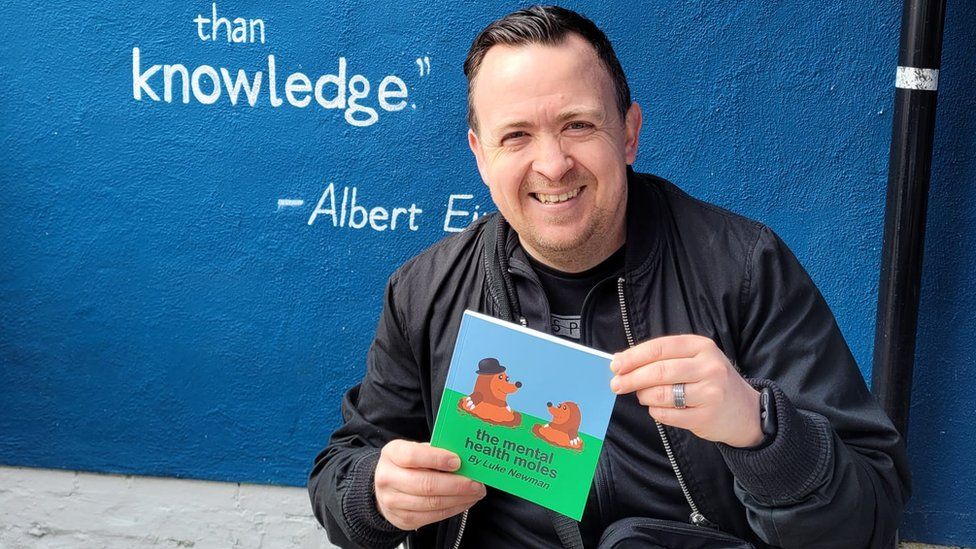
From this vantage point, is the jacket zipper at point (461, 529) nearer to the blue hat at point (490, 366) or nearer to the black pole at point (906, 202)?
the blue hat at point (490, 366)

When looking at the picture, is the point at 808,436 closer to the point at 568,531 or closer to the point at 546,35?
the point at 568,531

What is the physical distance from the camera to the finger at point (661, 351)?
1.58 meters

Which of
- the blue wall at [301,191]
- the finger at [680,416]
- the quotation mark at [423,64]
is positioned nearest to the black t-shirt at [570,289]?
the finger at [680,416]

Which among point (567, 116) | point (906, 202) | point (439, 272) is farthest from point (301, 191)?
point (906, 202)

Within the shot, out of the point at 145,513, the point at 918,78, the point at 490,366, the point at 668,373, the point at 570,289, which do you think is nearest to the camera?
the point at 668,373

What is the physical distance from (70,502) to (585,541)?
182cm

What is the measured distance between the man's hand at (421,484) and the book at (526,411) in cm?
2

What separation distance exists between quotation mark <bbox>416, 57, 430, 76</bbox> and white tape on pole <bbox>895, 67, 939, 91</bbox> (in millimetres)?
1150

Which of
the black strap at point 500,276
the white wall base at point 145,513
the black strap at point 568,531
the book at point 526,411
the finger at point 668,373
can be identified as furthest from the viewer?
the white wall base at point 145,513

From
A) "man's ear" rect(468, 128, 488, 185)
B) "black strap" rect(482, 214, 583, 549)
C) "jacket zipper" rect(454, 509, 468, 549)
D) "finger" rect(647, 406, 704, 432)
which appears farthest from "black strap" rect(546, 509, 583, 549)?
"man's ear" rect(468, 128, 488, 185)

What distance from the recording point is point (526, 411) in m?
1.73

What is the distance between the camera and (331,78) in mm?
2854

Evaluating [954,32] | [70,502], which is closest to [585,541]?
[954,32]

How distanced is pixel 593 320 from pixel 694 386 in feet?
1.48
